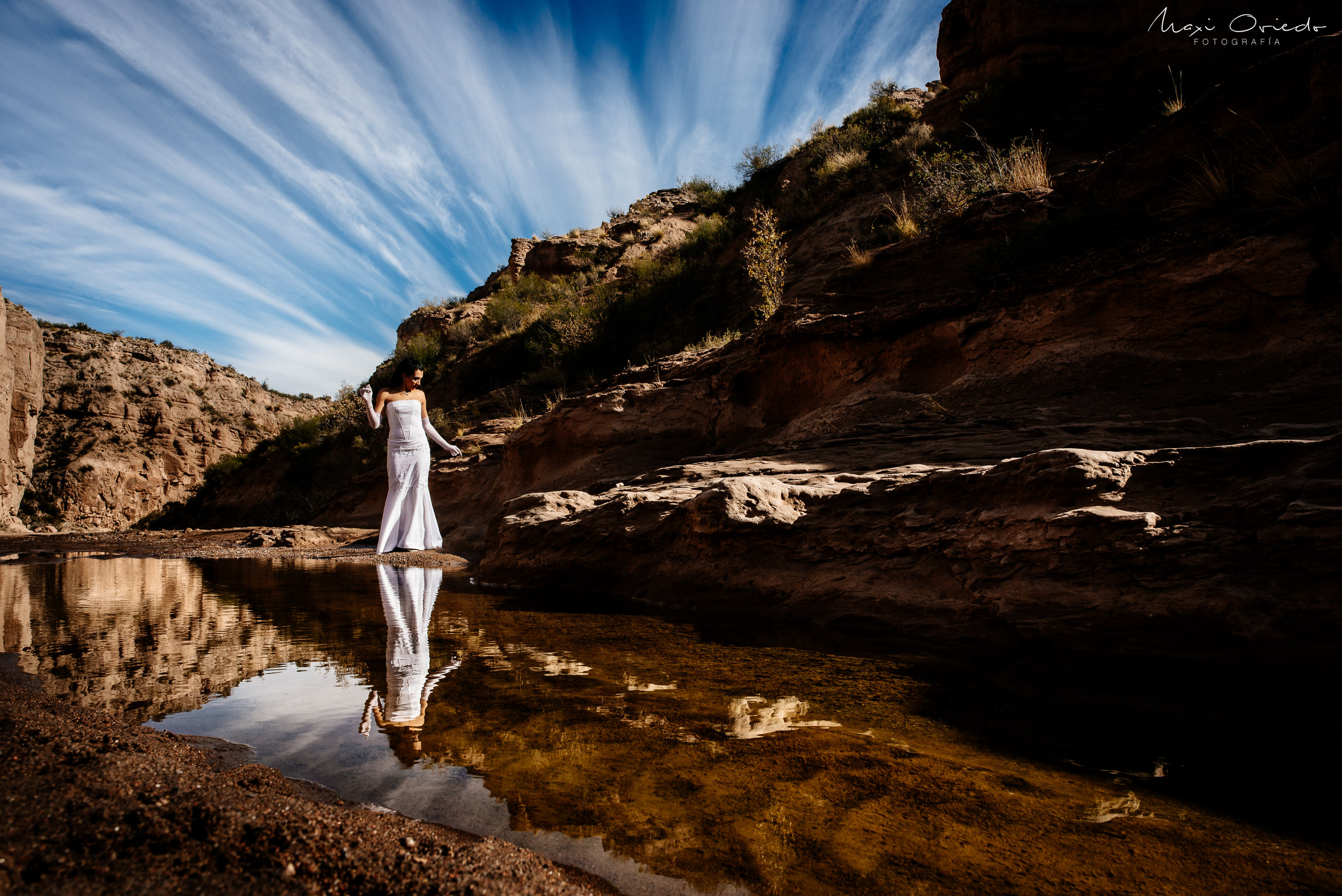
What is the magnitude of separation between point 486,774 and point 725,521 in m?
3.35

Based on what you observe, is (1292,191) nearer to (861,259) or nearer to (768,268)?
(861,259)

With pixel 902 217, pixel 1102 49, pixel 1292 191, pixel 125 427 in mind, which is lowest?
pixel 1292 191

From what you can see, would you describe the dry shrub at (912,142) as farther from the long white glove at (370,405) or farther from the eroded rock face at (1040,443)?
the long white glove at (370,405)

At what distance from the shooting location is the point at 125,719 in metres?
2.29

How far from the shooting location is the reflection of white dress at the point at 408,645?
8.60ft

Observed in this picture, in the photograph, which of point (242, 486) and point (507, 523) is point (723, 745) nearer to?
point (507, 523)

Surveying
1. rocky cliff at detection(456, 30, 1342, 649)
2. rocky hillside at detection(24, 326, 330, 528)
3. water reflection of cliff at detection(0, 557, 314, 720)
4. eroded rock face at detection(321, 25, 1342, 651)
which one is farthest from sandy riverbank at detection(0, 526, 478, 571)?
rocky hillside at detection(24, 326, 330, 528)

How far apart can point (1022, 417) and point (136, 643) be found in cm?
682

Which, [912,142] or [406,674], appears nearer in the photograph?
[406,674]

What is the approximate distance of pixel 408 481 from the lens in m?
9.55

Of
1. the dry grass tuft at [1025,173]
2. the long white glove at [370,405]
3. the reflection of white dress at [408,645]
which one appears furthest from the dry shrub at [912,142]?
the reflection of white dress at [408,645]

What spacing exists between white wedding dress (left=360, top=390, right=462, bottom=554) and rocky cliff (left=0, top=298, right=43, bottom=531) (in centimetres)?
2171

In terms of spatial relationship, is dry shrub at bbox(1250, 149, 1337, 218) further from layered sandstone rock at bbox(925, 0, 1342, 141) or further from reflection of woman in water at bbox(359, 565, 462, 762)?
reflection of woman in water at bbox(359, 565, 462, 762)

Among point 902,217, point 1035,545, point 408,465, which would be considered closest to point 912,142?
point 902,217
